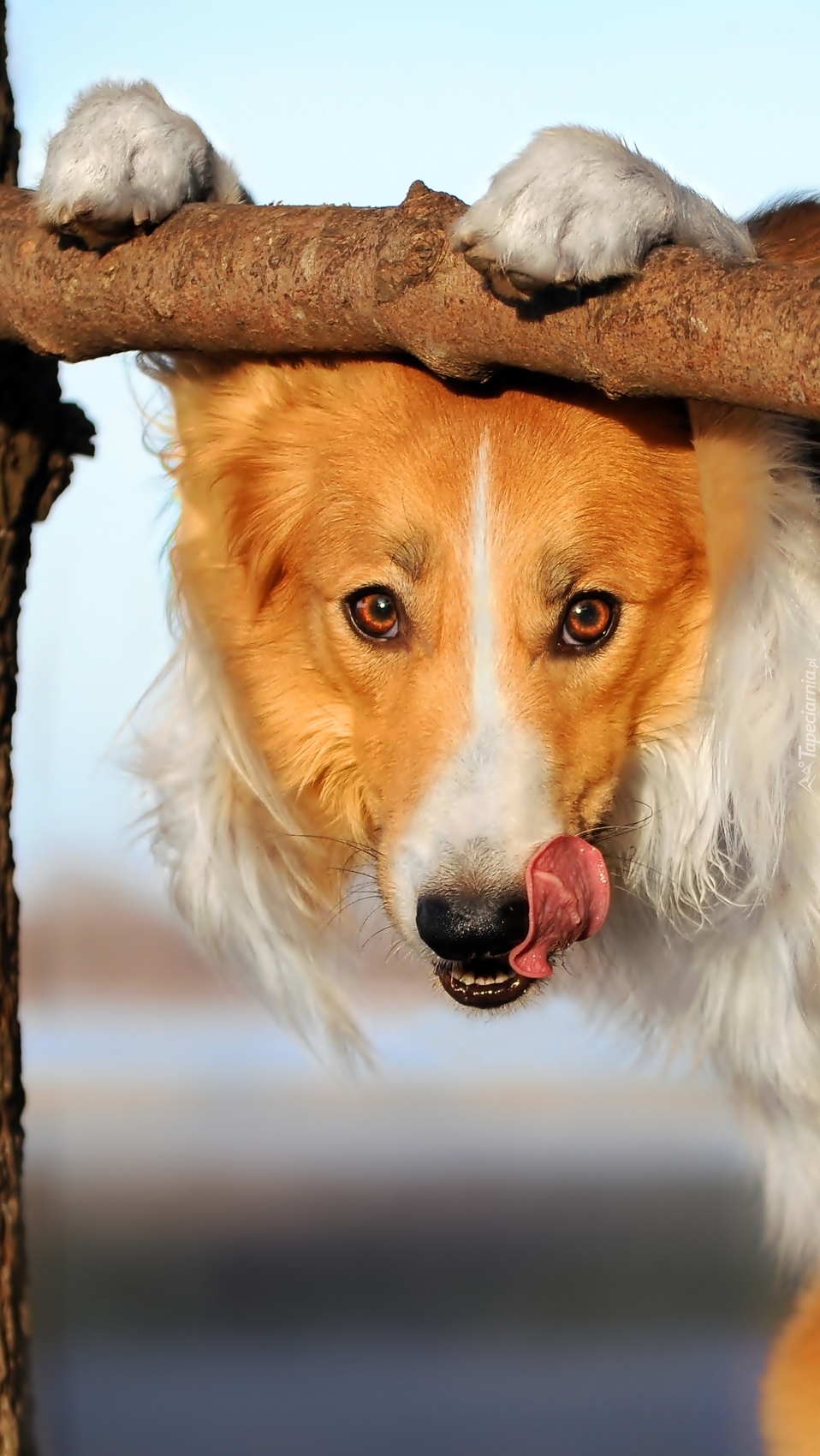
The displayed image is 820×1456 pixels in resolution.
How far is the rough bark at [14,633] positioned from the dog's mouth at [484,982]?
0.72 meters

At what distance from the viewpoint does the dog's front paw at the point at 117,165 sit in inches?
70.5

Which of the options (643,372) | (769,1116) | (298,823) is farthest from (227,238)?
(769,1116)

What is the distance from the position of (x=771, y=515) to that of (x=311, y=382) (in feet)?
2.14

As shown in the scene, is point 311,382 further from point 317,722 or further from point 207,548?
point 317,722

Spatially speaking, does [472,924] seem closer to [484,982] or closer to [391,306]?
[484,982]

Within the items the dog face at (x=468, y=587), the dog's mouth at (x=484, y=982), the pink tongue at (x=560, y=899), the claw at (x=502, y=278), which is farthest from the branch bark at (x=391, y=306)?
the dog's mouth at (x=484, y=982)

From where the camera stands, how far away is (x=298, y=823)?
246 cm

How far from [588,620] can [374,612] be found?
0.29 metres

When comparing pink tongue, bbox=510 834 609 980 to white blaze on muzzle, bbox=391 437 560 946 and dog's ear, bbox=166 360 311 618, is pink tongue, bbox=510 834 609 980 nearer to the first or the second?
white blaze on muzzle, bbox=391 437 560 946

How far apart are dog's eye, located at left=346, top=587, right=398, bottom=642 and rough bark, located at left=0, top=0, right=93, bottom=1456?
57cm

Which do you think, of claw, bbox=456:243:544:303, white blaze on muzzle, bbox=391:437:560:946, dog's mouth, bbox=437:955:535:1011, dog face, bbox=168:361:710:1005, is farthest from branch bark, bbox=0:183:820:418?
dog's mouth, bbox=437:955:535:1011

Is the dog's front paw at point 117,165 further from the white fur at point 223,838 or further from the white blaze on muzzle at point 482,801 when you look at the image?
the white fur at point 223,838

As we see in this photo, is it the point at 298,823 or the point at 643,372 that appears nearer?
the point at 643,372

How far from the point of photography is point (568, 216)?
1.54 meters
